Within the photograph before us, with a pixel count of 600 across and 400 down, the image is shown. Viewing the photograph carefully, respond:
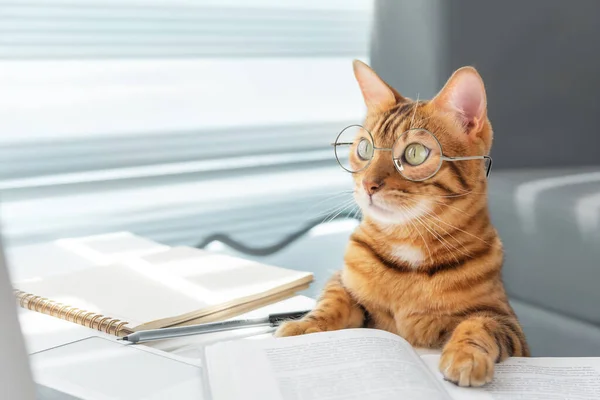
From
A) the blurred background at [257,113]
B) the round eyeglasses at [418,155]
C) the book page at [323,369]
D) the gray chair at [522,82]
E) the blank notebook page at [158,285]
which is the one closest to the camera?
the book page at [323,369]

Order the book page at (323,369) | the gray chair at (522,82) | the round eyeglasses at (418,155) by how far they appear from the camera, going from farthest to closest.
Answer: the gray chair at (522,82), the round eyeglasses at (418,155), the book page at (323,369)

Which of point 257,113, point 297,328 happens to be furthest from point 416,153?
point 257,113

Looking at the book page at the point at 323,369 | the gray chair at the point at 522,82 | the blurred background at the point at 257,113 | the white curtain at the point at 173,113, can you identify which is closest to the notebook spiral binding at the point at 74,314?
the book page at the point at 323,369

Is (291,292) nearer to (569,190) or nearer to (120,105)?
(569,190)

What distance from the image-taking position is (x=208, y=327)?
0.78 m

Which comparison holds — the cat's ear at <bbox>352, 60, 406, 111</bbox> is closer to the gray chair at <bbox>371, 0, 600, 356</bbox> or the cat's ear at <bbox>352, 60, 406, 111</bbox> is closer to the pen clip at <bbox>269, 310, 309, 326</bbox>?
the pen clip at <bbox>269, 310, 309, 326</bbox>

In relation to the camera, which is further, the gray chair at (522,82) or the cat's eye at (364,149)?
the gray chair at (522,82)

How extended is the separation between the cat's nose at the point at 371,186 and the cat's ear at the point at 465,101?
0.12 m

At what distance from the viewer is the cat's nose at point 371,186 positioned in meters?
0.72

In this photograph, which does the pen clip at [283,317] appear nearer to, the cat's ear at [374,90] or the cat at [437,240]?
the cat at [437,240]

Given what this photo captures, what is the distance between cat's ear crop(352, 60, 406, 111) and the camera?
814 millimetres

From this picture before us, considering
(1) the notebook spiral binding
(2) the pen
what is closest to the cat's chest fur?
(2) the pen

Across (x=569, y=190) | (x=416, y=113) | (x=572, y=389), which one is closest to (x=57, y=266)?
(x=416, y=113)

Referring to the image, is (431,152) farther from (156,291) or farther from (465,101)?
(156,291)
